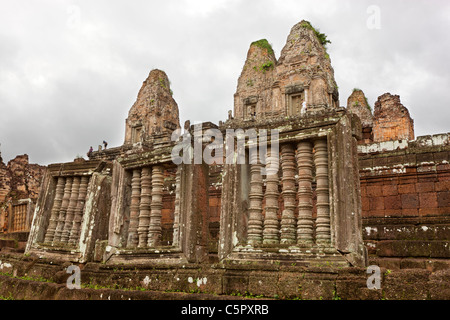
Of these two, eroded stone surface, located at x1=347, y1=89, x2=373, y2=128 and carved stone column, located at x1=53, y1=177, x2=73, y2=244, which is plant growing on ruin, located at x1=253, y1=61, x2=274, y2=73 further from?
carved stone column, located at x1=53, y1=177, x2=73, y2=244

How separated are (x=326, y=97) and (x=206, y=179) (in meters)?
22.6

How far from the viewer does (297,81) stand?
88.5 feet

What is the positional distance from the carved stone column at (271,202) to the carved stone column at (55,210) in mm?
4154

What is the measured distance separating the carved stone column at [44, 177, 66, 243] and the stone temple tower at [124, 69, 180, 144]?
1033 inches

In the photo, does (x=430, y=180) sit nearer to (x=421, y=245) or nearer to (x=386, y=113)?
(x=421, y=245)

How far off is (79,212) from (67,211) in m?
0.23

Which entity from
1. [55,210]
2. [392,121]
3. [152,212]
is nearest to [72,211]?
[55,210]

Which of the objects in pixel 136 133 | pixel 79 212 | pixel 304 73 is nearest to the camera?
pixel 79 212

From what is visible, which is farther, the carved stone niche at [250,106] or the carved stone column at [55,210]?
the carved stone niche at [250,106]

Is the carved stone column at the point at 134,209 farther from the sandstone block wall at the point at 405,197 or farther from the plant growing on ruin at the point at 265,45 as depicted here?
the plant growing on ruin at the point at 265,45

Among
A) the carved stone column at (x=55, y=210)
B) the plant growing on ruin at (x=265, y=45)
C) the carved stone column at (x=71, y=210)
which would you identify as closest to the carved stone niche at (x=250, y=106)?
the plant growing on ruin at (x=265, y=45)

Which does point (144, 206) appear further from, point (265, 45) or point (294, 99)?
point (265, 45)

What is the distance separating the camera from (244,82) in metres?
31.4

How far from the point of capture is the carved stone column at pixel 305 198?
13.6ft
